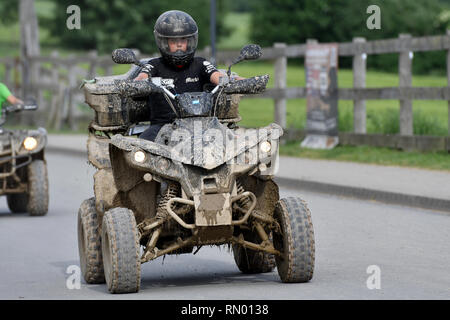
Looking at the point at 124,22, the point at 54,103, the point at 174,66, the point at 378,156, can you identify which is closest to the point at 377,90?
the point at 378,156

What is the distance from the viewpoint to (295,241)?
9.06m

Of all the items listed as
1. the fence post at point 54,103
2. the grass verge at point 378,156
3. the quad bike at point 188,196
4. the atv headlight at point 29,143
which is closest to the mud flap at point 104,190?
the quad bike at point 188,196

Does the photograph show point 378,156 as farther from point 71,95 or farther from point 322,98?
point 71,95

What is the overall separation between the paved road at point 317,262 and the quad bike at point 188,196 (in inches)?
11.3

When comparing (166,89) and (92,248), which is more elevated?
(166,89)

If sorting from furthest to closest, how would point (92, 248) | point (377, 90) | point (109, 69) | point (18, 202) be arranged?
point (109, 69) → point (377, 90) → point (18, 202) → point (92, 248)

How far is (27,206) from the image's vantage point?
15.6 meters

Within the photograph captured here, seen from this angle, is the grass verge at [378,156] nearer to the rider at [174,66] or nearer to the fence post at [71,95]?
the rider at [174,66]

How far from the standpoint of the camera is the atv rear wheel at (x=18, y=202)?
15.9 m

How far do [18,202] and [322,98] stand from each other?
28.2 feet

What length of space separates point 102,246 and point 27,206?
645 cm

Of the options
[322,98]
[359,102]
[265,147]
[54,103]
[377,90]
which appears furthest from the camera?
[54,103]

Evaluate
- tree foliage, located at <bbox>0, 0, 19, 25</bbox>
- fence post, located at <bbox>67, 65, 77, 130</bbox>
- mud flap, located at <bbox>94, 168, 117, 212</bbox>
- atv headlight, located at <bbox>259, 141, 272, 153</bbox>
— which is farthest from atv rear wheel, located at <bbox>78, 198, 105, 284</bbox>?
tree foliage, located at <bbox>0, 0, 19, 25</bbox>
